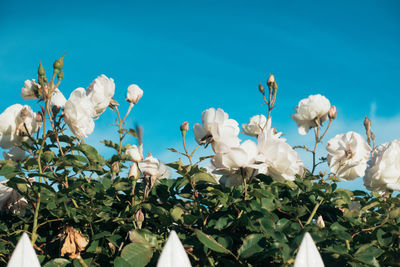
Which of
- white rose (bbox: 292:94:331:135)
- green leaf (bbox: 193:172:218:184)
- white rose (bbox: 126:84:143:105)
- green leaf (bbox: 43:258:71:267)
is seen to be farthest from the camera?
white rose (bbox: 126:84:143:105)

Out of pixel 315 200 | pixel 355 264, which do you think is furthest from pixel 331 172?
pixel 355 264

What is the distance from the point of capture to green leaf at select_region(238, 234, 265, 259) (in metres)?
1.37

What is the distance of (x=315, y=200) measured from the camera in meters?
1.90

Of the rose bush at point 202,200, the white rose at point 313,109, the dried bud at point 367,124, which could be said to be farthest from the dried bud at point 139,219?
the dried bud at point 367,124

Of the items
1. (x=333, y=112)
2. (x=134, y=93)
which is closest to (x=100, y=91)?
(x=134, y=93)

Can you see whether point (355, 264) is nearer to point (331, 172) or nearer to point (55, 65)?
point (331, 172)

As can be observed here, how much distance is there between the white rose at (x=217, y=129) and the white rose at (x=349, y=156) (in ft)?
1.99

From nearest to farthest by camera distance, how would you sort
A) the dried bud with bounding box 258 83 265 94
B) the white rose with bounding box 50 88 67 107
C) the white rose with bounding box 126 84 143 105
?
the white rose with bounding box 50 88 67 107, the dried bud with bounding box 258 83 265 94, the white rose with bounding box 126 84 143 105

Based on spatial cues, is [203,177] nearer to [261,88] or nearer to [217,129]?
[217,129]

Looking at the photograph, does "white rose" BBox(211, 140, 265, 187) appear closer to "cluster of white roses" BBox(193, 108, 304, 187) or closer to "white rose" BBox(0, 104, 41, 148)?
"cluster of white roses" BBox(193, 108, 304, 187)

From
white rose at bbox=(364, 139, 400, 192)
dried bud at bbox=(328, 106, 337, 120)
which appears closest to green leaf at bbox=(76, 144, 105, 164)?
white rose at bbox=(364, 139, 400, 192)

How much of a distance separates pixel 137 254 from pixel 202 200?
0.45 metres

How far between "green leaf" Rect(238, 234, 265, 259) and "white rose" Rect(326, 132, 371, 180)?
714 mm

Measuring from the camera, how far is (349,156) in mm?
1896
